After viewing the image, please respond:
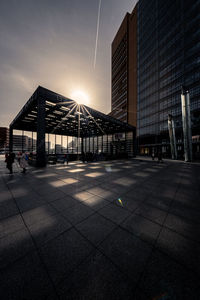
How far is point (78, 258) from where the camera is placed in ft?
5.73

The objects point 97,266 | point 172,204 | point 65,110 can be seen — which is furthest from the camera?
point 65,110

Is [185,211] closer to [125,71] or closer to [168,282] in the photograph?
[168,282]

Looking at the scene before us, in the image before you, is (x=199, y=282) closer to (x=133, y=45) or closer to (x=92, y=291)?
(x=92, y=291)

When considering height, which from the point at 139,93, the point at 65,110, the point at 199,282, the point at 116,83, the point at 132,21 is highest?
the point at 132,21

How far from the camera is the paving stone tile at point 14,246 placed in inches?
68.3

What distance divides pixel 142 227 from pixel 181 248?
759 mm

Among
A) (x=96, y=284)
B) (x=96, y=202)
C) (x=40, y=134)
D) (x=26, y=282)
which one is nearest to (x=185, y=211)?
(x=96, y=202)

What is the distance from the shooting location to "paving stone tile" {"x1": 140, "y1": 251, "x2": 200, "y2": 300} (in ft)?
4.34

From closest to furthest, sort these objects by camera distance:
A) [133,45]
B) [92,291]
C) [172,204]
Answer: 1. [92,291]
2. [172,204]
3. [133,45]

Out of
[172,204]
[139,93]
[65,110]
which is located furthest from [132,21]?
[172,204]

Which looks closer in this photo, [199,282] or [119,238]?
[199,282]

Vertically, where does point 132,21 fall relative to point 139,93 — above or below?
above

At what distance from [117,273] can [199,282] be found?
3.85ft

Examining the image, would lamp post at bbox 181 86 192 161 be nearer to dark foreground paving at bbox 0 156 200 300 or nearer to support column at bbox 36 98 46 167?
dark foreground paving at bbox 0 156 200 300
